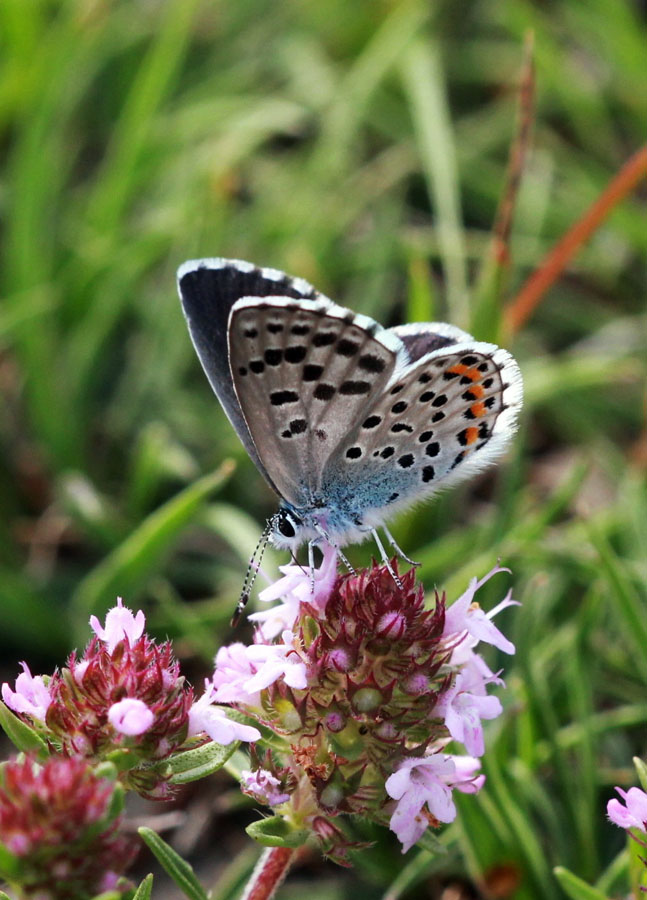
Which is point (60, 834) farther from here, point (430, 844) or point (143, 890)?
point (430, 844)

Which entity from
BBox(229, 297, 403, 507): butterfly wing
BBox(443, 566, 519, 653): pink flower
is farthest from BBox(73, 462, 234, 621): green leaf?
BBox(443, 566, 519, 653): pink flower

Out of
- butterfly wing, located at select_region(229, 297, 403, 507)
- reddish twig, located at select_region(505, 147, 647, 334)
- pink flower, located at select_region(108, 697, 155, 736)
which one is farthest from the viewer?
reddish twig, located at select_region(505, 147, 647, 334)

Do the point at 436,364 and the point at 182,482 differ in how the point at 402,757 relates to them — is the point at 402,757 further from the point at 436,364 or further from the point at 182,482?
the point at 182,482

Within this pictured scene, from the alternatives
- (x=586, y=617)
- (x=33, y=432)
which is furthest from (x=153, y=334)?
(x=586, y=617)

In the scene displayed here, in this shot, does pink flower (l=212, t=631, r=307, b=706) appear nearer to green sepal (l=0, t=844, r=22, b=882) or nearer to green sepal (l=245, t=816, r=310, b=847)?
green sepal (l=245, t=816, r=310, b=847)

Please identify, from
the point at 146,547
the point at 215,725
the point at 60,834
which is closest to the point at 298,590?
the point at 215,725
